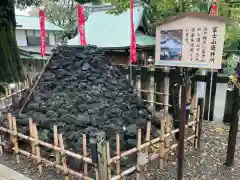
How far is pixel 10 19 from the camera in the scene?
8500 mm

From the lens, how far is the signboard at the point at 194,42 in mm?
2287

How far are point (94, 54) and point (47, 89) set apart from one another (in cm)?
130

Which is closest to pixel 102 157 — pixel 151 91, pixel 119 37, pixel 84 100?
pixel 84 100

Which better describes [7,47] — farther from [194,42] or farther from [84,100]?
[194,42]

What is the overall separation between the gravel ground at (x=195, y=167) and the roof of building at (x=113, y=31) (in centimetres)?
714

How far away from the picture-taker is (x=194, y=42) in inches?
93.3

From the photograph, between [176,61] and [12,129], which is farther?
[12,129]

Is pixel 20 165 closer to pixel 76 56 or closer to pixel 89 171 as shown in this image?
pixel 89 171

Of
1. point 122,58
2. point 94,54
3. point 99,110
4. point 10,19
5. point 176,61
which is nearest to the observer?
point 176,61

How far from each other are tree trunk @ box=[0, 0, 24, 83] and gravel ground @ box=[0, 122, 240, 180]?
5465mm

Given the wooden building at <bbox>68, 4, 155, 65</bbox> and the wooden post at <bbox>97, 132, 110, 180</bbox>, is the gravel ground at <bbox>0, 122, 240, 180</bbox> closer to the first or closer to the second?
the wooden post at <bbox>97, 132, 110, 180</bbox>

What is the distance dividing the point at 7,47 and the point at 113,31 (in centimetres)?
548

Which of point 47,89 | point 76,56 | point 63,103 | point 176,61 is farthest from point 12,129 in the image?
point 176,61

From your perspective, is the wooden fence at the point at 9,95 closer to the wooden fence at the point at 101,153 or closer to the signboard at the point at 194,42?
the wooden fence at the point at 101,153
